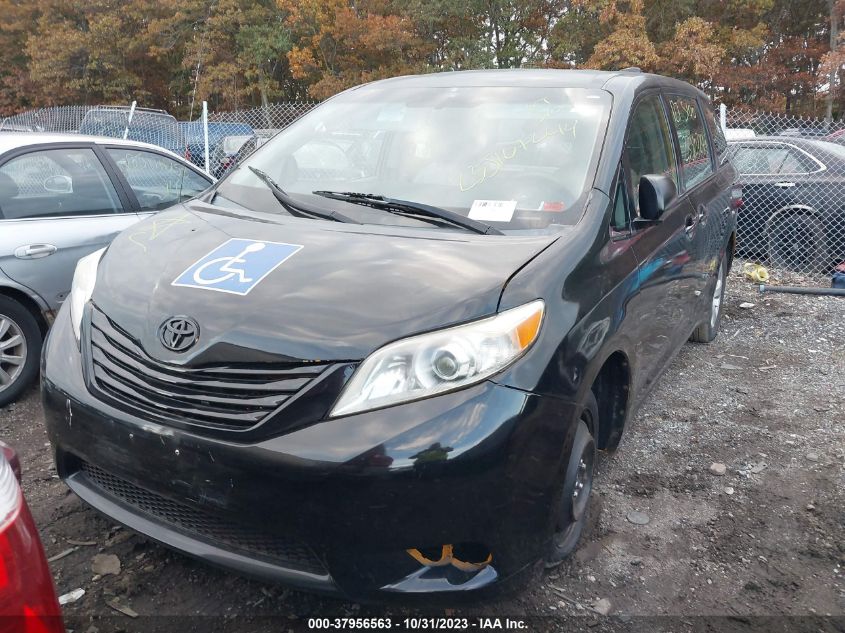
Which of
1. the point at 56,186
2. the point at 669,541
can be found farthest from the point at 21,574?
the point at 56,186

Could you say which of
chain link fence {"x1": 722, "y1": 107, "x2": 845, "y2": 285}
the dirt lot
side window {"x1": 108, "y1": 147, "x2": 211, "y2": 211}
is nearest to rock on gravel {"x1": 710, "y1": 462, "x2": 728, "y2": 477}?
the dirt lot

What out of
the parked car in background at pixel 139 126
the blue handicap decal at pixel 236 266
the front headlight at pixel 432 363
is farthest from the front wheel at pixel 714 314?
the parked car in background at pixel 139 126

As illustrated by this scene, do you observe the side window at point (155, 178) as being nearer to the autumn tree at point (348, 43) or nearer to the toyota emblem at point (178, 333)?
the toyota emblem at point (178, 333)

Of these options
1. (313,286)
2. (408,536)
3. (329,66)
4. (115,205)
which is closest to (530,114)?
(313,286)

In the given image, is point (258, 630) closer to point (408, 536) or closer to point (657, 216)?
point (408, 536)

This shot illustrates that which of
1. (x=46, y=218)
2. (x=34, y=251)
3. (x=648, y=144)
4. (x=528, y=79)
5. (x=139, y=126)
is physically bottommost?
(x=139, y=126)

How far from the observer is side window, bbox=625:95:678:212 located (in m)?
3.04

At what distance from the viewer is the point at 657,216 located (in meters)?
2.93

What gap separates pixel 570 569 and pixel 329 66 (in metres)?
28.1

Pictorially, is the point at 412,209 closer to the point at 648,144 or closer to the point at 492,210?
the point at 492,210

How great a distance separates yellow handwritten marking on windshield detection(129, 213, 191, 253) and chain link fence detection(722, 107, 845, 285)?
21.4ft

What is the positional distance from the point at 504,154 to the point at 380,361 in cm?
139

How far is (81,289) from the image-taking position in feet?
8.59

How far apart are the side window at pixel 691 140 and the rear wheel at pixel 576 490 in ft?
6.23
